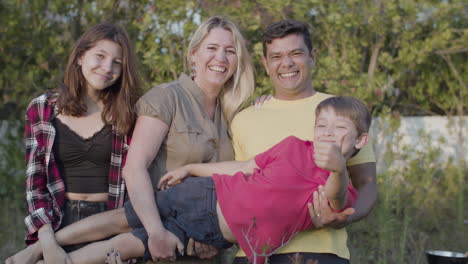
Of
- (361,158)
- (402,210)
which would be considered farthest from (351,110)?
(402,210)

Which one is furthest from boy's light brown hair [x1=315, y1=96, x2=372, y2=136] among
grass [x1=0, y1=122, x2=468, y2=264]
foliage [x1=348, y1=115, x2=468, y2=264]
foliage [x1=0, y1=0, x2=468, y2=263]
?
foliage [x1=0, y1=0, x2=468, y2=263]

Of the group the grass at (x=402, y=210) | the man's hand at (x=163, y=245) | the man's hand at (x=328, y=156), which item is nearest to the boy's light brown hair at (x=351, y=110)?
the man's hand at (x=328, y=156)

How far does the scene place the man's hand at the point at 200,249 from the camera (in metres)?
2.56

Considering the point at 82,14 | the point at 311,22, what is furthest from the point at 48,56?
the point at 311,22

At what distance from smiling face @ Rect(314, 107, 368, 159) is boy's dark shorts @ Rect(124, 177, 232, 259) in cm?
58

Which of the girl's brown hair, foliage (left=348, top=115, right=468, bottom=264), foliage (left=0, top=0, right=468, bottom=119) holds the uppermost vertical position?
foliage (left=0, top=0, right=468, bottom=119)

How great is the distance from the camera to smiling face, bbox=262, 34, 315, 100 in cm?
302

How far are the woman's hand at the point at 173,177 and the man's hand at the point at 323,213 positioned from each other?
65cm

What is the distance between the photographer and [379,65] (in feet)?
24.2

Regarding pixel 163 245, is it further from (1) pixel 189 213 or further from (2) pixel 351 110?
(2) pixel 351 110

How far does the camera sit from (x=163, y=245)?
248 cm

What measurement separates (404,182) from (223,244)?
4411 mm

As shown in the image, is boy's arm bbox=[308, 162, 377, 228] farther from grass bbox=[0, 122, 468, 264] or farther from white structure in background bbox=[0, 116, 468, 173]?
white structure in background bbox=[0, 116, 468, 173]

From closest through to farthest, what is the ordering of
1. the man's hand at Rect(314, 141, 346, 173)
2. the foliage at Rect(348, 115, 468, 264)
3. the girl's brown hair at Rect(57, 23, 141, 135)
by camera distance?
A: the man's hand at Rect(314, 141, 346, 173) < the girl's brown hair at Rect(57, 23, 141, 135) < the foliage at Rect(348, 115, 468, 264)
